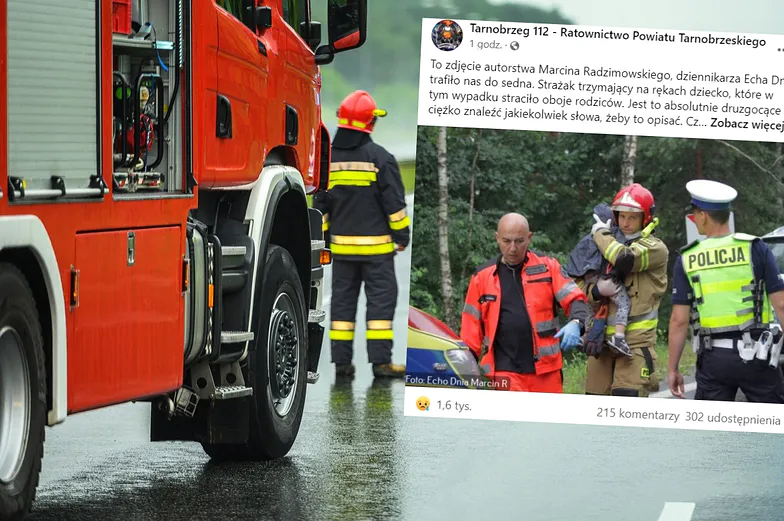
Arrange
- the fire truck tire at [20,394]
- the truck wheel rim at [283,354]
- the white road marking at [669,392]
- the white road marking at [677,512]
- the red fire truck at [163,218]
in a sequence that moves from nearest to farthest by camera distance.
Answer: the fire truck tire at [20,394]
the red fire truck at [163,218]
the white road marking at [677,512]
the truck wheel rim at [283,354]
the white road marking at [669,392]

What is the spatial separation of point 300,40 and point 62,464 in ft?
8.36

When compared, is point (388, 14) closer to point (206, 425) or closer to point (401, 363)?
point (401, 363)

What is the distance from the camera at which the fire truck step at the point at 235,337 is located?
25.8ft

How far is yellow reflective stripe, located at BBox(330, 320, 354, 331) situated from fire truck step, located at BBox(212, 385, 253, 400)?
5241mm

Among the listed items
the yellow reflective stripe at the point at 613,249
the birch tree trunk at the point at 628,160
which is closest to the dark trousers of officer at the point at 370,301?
the yellow reflective stripe at the point at 613,249

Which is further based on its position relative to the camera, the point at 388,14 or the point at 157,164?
the point at 388,14

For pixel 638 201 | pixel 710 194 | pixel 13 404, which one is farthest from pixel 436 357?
pixel 13 404

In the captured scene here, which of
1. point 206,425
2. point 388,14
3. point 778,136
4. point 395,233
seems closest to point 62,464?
point 206,425

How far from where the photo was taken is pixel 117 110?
702 cm

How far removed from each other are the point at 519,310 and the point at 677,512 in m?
2.26

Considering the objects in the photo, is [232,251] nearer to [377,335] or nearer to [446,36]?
[446,36]

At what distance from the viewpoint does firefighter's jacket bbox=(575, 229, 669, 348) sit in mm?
9562

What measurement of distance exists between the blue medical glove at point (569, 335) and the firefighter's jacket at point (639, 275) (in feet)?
0.62

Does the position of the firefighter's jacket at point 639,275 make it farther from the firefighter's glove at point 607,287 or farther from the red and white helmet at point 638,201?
the red and white helmet at point 638,201
